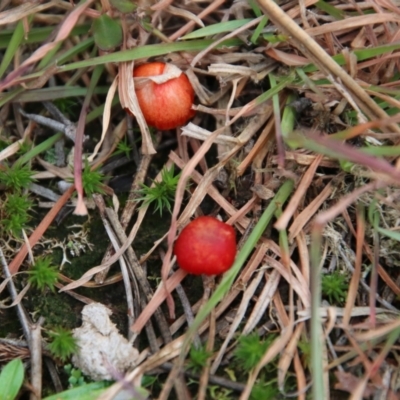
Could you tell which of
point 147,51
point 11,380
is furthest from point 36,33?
point 11,380

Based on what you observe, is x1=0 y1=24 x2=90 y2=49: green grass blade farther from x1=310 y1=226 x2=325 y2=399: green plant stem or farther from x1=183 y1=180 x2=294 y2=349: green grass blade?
x1=310 y1=226 x2=325 y2=399: green plant stem

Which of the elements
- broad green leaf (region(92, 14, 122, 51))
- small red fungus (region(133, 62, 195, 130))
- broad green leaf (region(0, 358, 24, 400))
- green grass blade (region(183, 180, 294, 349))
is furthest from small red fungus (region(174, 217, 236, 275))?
broad green leaf (region(92, 14, 122, 51))

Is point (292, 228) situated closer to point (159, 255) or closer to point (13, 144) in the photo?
point (159, 255)

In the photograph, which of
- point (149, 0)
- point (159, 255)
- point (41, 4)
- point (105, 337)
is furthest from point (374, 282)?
point (41, 4)

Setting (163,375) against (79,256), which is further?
(79,256)

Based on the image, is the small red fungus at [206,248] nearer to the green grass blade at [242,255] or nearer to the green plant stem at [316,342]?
the green grass blade at [242,255]
